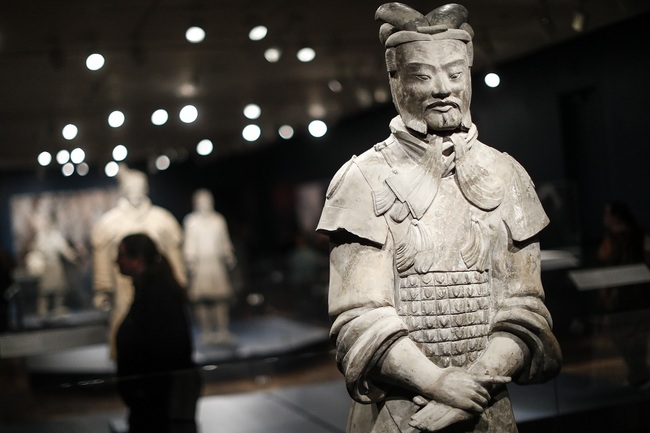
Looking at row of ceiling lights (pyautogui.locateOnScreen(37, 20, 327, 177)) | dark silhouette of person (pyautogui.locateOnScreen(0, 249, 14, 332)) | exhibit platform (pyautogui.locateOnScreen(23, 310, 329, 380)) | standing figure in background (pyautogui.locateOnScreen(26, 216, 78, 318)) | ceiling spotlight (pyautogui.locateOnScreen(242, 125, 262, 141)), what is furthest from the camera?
exhibit platform (pyautogui.locateOnScreen(23, 310, 329, 380))

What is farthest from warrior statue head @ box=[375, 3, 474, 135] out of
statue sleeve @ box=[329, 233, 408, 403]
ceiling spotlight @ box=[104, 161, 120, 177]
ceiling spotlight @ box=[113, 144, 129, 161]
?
ceiling spotlight @ box=[104, 161, 120, 177]

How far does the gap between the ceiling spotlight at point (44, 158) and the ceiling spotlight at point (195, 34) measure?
138cm

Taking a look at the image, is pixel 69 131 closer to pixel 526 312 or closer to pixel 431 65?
pixel 431 65

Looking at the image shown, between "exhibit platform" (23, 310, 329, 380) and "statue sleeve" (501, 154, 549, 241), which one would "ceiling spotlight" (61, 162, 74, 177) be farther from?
"statue sleeve" (501, 154, 549, 241)

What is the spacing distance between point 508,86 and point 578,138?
0.53 m

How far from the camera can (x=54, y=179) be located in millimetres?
6648

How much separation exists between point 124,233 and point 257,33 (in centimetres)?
197

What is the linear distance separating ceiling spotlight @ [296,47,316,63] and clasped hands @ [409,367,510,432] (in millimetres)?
4152

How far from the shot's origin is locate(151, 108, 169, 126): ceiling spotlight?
21.2ft

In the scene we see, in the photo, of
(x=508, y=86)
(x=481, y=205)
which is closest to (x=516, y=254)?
(x=481, y=205)

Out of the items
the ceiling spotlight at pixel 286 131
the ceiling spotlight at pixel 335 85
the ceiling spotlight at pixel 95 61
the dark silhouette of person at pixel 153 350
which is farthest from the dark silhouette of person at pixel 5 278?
the ceiling spotlight at pixel 335 85

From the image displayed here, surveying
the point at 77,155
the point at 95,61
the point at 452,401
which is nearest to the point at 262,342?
the point at 77,155

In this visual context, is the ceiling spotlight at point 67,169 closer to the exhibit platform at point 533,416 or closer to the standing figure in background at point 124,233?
the standing figure in background at point 124,233

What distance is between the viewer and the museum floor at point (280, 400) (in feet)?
15.7
